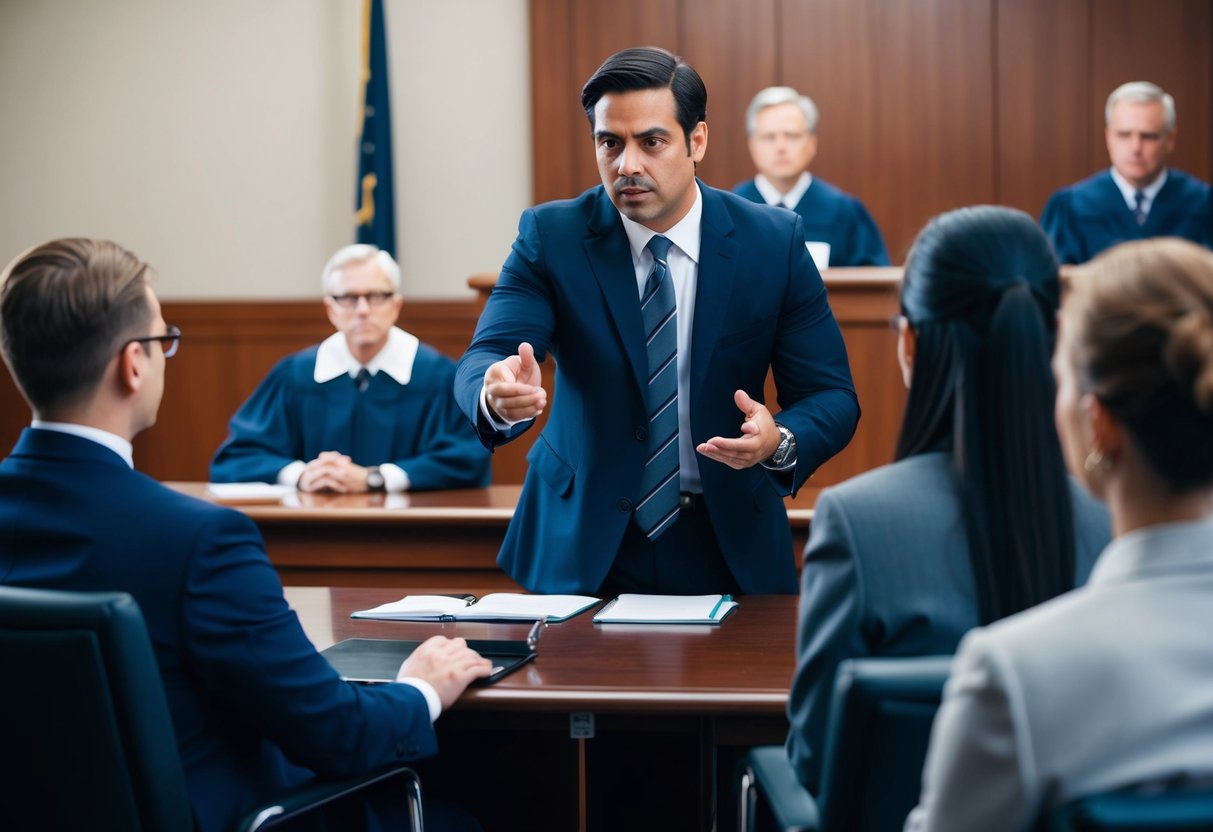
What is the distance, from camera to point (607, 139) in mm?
2807

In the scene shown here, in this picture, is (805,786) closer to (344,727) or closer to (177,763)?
(344,727)

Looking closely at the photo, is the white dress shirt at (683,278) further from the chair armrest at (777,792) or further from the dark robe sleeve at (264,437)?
the dark robe sleeve at (264,437)

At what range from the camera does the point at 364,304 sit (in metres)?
5.19

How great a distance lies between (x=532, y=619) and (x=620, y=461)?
40cm

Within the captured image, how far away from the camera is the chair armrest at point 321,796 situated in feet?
5.92

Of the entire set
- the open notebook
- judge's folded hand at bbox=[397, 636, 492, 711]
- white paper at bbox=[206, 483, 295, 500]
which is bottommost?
white paper at bbox=[206, 483, 295, 500]

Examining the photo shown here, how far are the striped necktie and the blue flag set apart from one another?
17.5ft

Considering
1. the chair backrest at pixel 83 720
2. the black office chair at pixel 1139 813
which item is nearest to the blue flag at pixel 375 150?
the chair backrest at pixel 83 720

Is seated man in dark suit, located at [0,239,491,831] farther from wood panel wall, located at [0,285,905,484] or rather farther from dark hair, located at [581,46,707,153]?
wood panel wall, located at [0,285,905,484]

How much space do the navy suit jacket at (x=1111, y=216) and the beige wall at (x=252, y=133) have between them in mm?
3121

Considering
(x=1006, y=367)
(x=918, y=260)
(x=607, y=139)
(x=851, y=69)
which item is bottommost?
(x=1006, y=367)

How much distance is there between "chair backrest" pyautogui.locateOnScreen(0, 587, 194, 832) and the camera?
63.3 inches

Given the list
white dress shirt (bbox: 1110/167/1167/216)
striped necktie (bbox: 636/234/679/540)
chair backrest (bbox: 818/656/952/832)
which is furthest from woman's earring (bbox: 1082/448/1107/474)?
white dress shirt (bbox: 1110/167/1167/216)

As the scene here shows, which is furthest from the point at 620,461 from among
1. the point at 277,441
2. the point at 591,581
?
the point at 277,441
